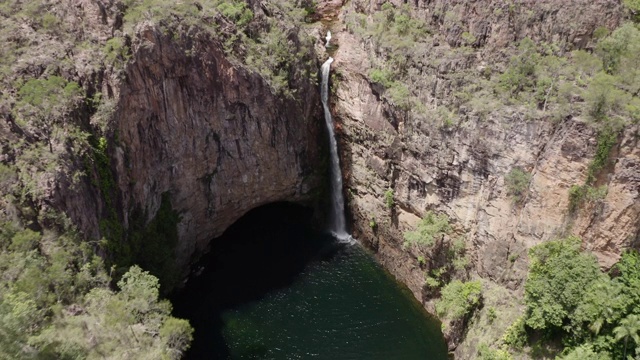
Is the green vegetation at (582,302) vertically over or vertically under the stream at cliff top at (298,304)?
over

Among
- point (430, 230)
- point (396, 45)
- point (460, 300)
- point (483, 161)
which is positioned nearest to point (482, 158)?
point (483, 161)

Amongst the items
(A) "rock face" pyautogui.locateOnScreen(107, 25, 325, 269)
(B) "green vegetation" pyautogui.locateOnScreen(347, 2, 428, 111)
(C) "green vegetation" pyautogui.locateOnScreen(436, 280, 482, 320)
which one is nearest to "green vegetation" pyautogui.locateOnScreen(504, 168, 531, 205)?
(C) "green vegetation" pyautogui.locateOnScreen(436, 280, 482, 320)

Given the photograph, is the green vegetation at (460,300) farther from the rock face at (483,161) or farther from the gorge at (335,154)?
the rock face at (483,161)

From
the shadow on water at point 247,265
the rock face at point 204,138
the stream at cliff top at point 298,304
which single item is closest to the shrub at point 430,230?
the stream at cliff top at point 298,304

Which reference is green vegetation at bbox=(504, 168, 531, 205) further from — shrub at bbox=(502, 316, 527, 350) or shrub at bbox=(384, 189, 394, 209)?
shrub at bbox=(384, 189, 394, 209)

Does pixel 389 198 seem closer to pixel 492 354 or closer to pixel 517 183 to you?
pixel 517 183

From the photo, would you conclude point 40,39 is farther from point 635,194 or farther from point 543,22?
point 635,194
